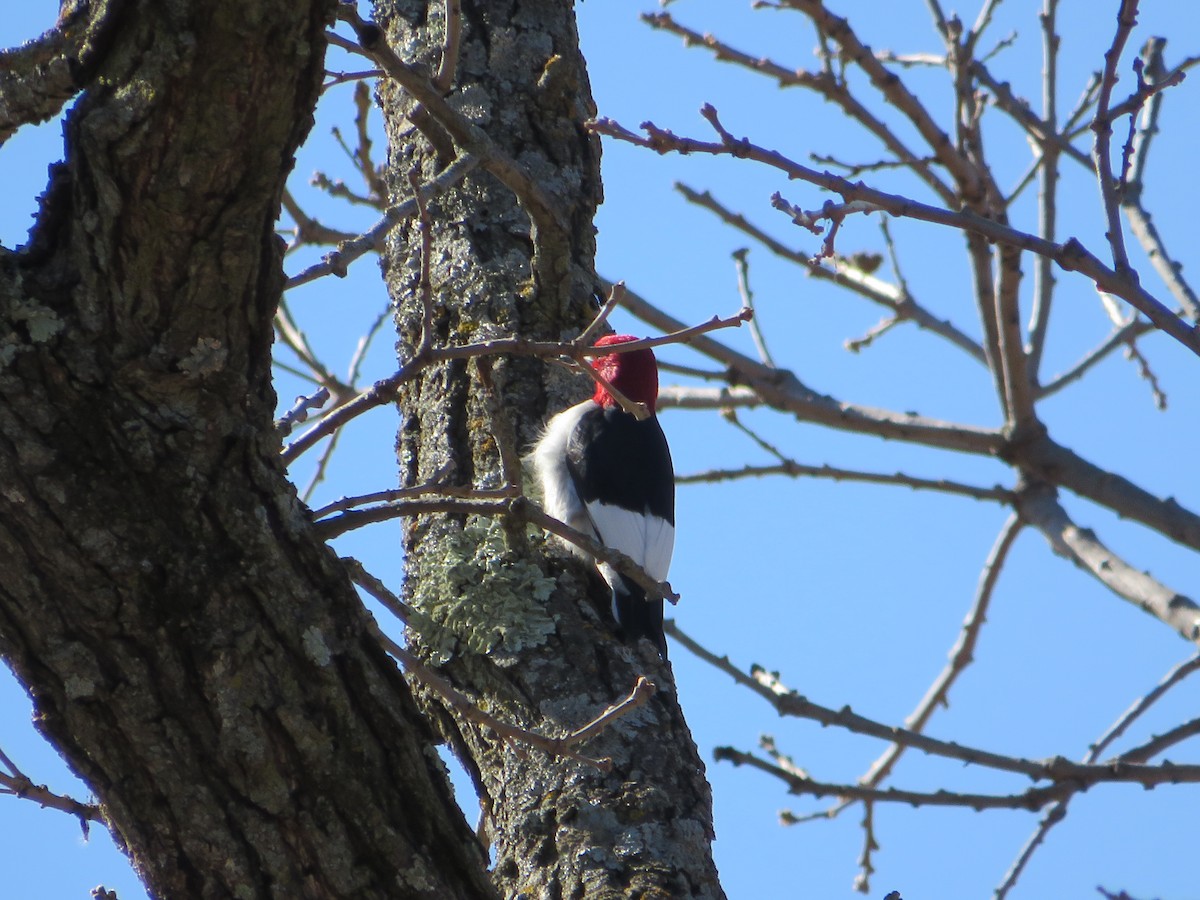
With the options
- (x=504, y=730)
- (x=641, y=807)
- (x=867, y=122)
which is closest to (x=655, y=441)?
(x=867, y=122)

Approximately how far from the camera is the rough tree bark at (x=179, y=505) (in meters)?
1.58

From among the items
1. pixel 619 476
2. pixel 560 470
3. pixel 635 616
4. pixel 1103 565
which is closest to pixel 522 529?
pixel 635 616

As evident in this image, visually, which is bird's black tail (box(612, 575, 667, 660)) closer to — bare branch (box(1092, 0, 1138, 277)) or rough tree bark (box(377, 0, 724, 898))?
rough tree bark (box(377, 0, 724, 898))

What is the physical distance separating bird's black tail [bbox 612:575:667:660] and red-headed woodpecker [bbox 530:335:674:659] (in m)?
0.90

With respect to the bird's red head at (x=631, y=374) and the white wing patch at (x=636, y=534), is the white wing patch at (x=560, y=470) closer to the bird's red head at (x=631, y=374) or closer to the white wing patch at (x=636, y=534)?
the white wing patch at (x=636, y=534)

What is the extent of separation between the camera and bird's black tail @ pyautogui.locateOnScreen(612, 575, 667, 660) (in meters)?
2.56

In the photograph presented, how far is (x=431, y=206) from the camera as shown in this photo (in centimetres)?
304

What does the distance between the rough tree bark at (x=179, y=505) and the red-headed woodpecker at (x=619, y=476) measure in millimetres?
1843

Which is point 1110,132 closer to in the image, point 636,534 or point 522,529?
point 522,529

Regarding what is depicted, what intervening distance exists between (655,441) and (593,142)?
3.95 feet

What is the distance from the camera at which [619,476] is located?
3.92 meters

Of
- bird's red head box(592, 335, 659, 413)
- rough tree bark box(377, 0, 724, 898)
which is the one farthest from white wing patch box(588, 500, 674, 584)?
rough tree bark box(377, 0, 724, 898)

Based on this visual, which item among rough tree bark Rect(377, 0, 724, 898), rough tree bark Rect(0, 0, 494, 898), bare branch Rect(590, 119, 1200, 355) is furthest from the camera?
rough tree bark Rect(377, 0, 724, 898)

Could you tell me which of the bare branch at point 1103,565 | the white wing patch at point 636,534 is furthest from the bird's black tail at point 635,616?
the bare branch at point 1103,565
